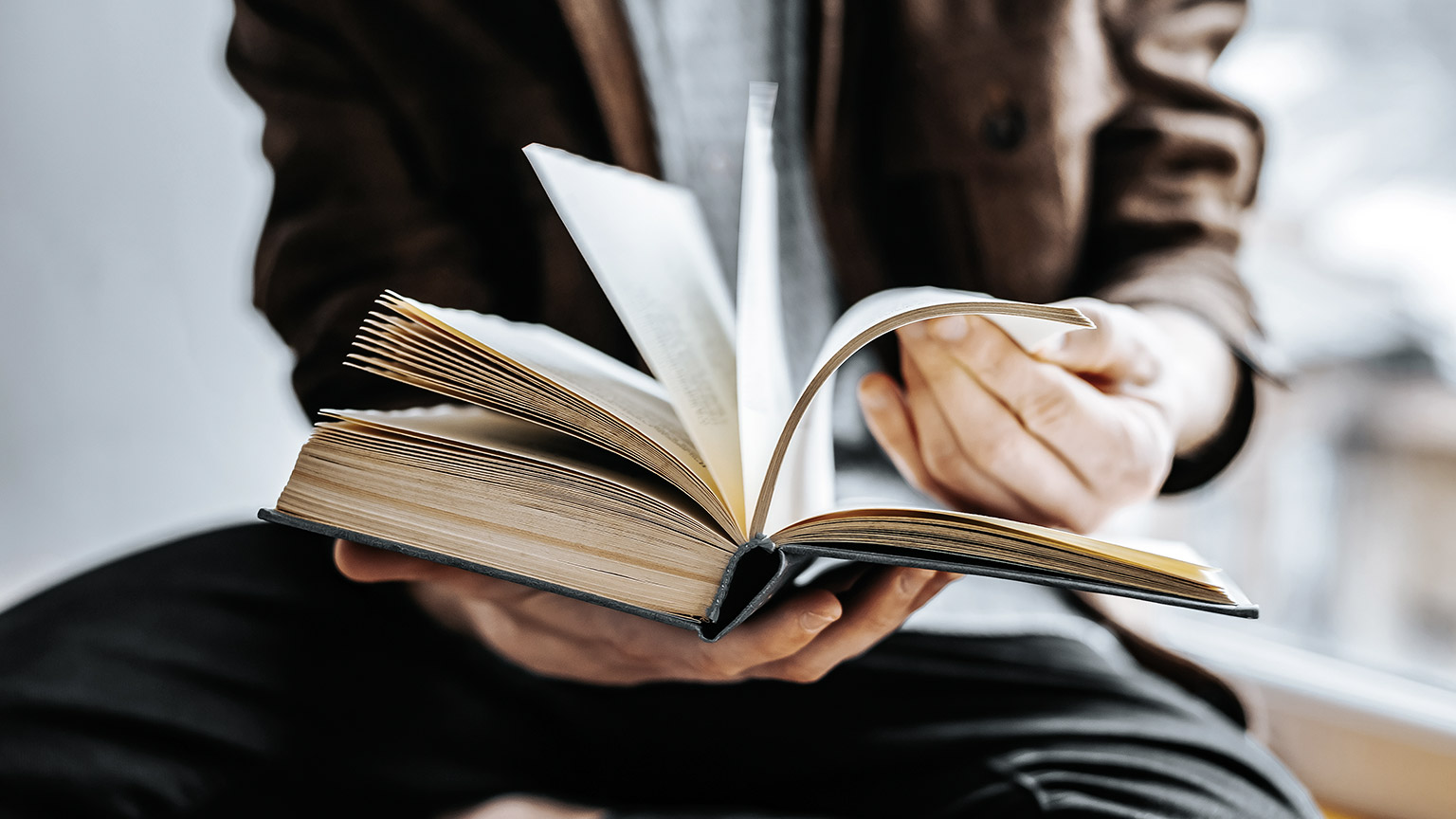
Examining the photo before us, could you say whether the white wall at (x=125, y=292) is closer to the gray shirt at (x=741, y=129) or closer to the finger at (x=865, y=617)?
the gray shirt at (x=741, y=129)

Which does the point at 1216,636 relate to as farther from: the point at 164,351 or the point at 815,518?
the point at 164,351

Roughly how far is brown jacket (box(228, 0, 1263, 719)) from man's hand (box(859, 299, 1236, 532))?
249 millimetres

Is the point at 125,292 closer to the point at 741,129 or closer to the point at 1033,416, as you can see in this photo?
the point at 741,129

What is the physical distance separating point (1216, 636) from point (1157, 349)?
2.92 feet

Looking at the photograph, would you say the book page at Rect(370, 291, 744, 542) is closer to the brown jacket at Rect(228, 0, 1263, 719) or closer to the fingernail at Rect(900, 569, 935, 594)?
the fingernail at Rect(900, 569, 935, 594)

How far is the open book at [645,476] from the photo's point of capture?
1.07 feet

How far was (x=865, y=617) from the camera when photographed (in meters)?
0.38

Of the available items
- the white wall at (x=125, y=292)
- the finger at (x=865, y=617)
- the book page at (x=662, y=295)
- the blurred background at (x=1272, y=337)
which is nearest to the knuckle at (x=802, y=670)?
the finger at (x=865, y=617)

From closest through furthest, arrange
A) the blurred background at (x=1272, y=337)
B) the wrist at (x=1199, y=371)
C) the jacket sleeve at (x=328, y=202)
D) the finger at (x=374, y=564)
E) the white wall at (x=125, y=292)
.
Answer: the finger at (x=374, y=564)
the wrist at (x=1199, y=371)
the jacket sleeve at (x=328, y=202)
the blurred background at (x=1272, y=337)
the white wall at (x=125, y=292)

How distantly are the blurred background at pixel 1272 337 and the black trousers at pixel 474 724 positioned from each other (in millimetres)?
475

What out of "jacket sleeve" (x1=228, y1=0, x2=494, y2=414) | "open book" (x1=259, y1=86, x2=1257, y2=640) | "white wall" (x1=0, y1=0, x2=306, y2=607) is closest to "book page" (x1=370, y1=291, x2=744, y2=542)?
"open book" (x1=259, y1=86, x2=1257, y2=640)

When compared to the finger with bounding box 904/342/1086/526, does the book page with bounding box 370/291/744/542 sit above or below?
above

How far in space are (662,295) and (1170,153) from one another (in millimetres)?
543

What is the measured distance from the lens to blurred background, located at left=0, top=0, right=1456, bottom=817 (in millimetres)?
1076
